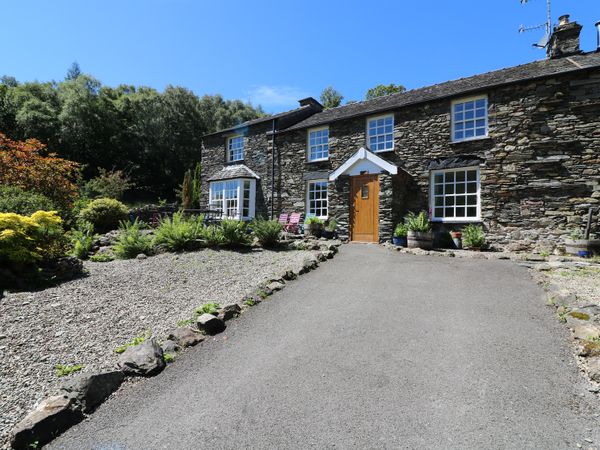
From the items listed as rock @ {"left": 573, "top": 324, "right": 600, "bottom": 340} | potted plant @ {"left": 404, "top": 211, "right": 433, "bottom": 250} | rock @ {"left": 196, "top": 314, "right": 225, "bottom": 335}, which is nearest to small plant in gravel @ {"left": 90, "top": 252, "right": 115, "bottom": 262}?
rock @ {"left": 196, "top": 314, "right": 225, "bottom": 335}

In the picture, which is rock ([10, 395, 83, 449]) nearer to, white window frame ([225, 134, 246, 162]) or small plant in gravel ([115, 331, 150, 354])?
small plant in gravel ([115, 331, 150, 354])

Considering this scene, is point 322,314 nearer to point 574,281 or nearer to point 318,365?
point 318,365

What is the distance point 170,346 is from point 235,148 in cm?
1712

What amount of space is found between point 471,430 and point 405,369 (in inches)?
35.1

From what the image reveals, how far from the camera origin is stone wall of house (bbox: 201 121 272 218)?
1758cm

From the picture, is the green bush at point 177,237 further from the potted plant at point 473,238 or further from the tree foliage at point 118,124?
the tree foliage at point 118,124

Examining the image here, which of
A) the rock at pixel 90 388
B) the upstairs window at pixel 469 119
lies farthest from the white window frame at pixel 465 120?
the rock at pixel 90 388

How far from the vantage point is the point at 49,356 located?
3641 millimetres

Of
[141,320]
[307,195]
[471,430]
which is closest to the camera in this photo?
[471,430]

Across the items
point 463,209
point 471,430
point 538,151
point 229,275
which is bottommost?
point 471,430

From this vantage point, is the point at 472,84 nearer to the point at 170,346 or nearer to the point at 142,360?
the point at 170,346

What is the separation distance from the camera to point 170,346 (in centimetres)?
388

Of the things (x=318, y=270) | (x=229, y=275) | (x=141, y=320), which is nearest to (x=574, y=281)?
(x=318, y=270)

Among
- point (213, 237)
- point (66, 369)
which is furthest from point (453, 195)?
point (66, 369)
